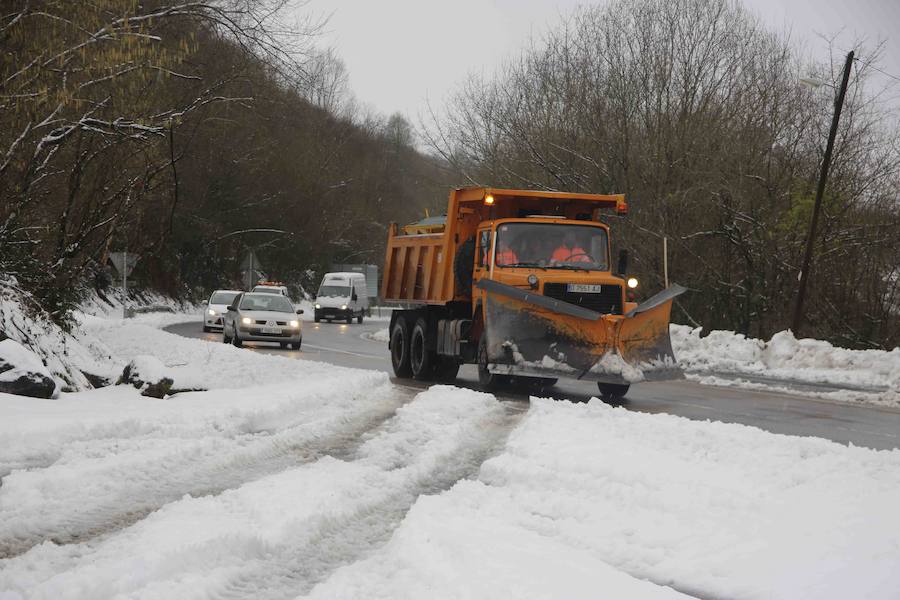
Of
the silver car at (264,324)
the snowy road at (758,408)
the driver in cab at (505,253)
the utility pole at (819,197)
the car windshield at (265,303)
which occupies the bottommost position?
the snowy road at (758,408)

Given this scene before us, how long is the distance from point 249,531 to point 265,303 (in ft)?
83.2

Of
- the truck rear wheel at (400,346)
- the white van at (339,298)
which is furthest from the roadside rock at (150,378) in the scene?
the white van at (339,298)

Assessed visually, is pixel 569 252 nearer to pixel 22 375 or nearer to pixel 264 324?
pixel 22 375

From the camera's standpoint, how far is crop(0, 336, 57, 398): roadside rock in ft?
39.7

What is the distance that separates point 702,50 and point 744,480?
3115cm

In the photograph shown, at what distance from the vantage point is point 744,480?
8219 millimetres

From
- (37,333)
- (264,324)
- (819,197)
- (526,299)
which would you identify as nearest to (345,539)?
(526,299)

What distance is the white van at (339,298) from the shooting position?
174 feet

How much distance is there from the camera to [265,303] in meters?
31.2

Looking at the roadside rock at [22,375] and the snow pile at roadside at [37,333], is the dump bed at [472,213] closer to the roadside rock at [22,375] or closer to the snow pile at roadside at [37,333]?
the snow pile at roadside at [37,333]

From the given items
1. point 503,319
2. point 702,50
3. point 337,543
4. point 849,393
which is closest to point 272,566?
point 337,543

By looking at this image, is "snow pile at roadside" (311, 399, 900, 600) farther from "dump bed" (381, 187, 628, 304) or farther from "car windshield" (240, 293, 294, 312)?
"car windshield" (240, 293, 294, 312)

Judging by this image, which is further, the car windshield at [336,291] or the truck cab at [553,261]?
the car windshield at [336,291]

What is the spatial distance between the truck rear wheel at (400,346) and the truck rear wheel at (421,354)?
0.20 metres
